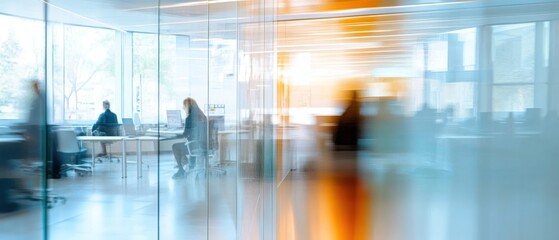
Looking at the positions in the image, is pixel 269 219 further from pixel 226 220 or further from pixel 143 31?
pixel 143 31

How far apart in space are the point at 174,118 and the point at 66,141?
1.87 meters

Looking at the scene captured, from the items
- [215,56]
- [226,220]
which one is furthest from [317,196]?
[215,56]

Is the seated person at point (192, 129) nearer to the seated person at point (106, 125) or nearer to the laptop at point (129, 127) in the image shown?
the laptop at point (129, 127)

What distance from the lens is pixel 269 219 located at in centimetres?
363

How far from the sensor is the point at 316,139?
779 cm

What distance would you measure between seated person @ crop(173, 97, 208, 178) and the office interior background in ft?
0.75

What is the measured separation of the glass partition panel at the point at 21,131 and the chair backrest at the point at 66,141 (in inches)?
74.8

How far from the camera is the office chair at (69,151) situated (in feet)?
19.9

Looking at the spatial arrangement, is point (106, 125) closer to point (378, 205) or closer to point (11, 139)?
point (11, 139)

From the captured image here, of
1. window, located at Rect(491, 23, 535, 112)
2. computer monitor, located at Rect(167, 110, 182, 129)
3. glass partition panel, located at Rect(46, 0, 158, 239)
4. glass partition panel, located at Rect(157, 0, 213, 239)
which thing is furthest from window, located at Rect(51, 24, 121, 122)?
window, located at Rect(491, 23, 535, 112)

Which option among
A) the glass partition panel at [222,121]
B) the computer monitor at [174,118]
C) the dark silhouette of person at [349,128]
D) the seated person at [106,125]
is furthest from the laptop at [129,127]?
the dark silhouette of person at [349,128]

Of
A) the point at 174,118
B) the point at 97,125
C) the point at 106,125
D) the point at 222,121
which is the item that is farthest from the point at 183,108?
the point at 97,125

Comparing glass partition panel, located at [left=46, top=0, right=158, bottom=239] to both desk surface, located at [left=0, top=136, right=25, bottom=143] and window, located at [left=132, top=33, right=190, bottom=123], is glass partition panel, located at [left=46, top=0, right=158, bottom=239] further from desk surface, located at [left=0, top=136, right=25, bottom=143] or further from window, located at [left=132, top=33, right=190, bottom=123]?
desk surface, located at [left=0, top=136, right=25, bottom=143]

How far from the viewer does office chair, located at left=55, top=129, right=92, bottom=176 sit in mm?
6070
